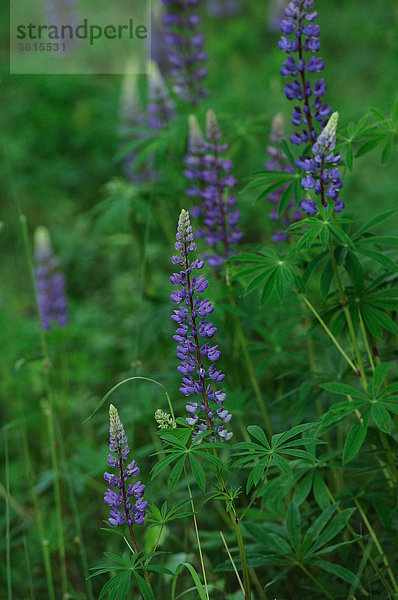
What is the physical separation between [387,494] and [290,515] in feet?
1.35

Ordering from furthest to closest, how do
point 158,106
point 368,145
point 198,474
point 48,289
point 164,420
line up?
point 48,289
point 158,106
point 368,145
point 164,420
point 198,474

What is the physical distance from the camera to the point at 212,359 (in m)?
1.80

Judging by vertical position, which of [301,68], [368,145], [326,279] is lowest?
[326,279]

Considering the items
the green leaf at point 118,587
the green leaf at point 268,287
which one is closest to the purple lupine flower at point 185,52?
the green leaf at point 268,287

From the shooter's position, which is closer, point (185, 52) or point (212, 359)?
point (212, 359)

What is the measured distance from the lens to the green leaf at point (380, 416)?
1818 millimetres

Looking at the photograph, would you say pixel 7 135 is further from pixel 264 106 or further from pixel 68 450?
pixel 68 450

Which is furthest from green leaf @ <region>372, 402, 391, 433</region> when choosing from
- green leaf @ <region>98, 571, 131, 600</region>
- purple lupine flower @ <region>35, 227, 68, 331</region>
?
purple lupine flower @ <region>35, 227, 68, 331</region>

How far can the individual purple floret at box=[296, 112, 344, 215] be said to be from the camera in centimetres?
200

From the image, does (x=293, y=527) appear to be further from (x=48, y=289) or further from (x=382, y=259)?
(x=48, y=289)

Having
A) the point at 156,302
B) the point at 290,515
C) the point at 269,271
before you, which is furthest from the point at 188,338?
the point at 156,302

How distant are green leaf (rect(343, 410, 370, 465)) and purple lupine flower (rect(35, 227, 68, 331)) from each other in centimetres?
283

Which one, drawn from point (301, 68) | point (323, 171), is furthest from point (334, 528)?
point (301, 68)

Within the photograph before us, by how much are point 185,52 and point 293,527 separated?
2.74 m
